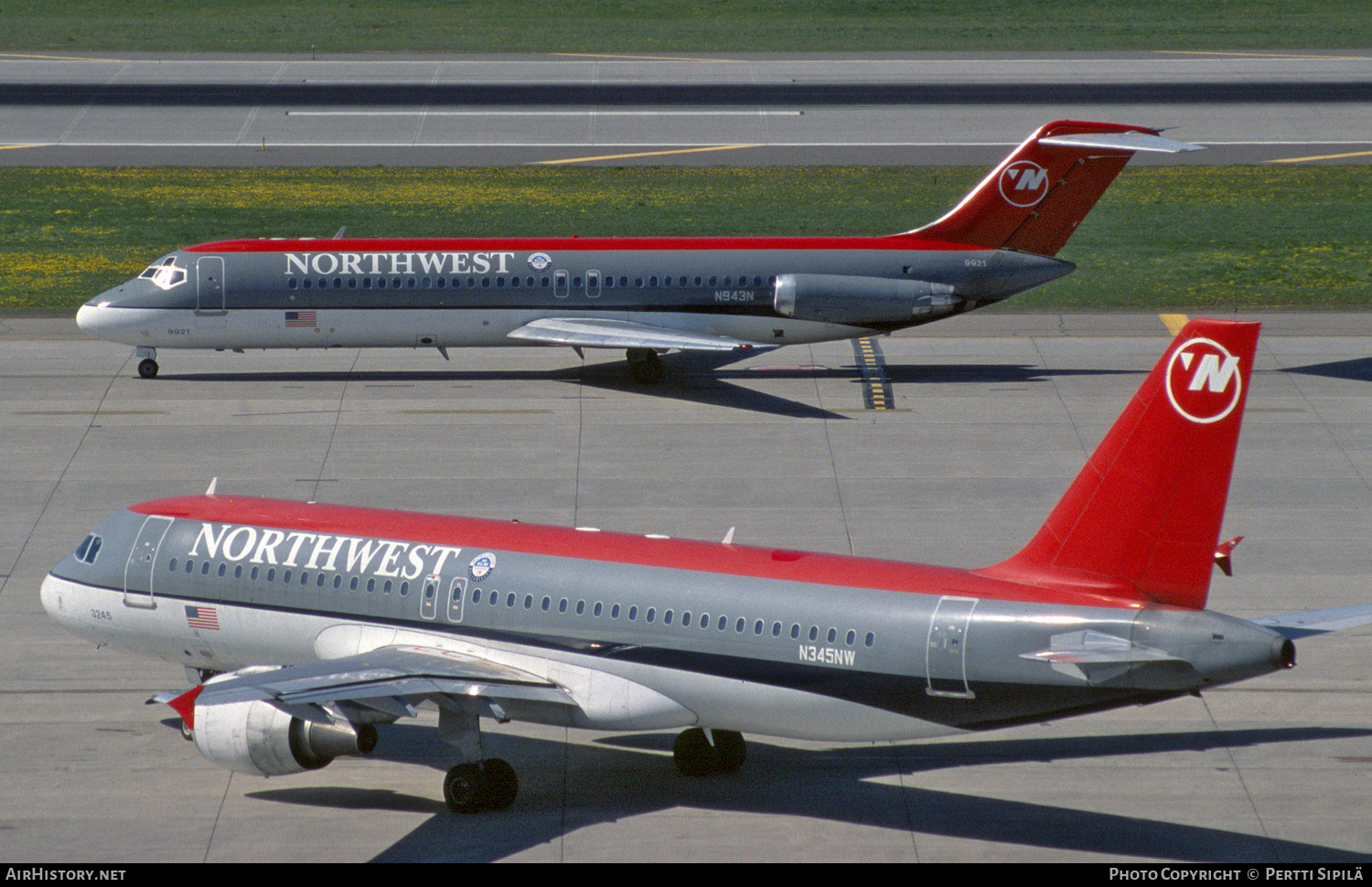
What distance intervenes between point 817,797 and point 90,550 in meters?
11.8

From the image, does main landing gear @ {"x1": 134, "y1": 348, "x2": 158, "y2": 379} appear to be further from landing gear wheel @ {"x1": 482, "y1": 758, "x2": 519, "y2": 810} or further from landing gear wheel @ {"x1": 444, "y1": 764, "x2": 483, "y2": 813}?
landing gear wheel @ {"x1": 482, "y1": 758, "x2": 519, "y2": 810}

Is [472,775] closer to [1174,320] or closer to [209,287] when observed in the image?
[209,287]

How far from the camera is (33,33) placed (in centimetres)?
10431

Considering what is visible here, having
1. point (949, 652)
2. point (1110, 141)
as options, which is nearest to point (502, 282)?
point (1110, 141)

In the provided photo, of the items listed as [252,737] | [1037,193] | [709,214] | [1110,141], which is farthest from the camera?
[709,214]

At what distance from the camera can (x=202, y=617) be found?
25.4 m

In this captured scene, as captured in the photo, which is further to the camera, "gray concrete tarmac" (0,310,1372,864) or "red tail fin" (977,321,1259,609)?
"gray concrete tarmac" (0,310,1372,864)

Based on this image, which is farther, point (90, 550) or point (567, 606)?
point (90, 550)

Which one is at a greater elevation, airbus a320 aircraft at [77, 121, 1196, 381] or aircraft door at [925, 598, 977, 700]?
airbus a320 aircraft at [77, 121, 1196, 381]

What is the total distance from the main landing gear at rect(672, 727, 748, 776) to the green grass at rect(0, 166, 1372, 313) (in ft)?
115

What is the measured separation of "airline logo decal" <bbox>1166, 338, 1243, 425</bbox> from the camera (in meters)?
20.1

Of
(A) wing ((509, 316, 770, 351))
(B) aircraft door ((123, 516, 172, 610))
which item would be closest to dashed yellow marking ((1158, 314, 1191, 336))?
(A) wing ((509, 316, 770, 351))

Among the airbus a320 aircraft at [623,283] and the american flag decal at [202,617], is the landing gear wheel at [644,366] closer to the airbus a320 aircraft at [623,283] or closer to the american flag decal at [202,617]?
the airbus a320 aircraft at [623,283]

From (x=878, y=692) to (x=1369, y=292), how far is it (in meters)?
41.2
